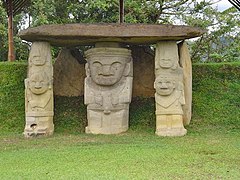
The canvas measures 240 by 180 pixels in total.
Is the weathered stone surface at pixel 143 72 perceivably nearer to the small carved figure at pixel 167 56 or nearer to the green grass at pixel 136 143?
the green grass at pixel 136 143

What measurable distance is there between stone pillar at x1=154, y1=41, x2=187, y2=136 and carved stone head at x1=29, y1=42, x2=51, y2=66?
7.96ft

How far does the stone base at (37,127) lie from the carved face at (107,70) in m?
1.40

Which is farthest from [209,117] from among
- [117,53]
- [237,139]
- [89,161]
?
[89,161]

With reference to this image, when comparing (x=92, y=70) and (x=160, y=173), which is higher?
(x=92, y=70)

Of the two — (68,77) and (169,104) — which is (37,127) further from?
(169,104)

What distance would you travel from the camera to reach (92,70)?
31.0ft

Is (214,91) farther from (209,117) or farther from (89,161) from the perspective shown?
(89,161)

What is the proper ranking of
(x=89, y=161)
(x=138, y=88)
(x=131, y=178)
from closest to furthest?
(x=131, y=178) → (x=89, y=161) → (x=138, y=88)

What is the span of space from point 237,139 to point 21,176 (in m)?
4.40

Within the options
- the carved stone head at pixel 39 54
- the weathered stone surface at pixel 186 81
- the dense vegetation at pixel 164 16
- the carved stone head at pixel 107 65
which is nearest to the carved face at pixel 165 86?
the weathered stone surface at pixel 186 81

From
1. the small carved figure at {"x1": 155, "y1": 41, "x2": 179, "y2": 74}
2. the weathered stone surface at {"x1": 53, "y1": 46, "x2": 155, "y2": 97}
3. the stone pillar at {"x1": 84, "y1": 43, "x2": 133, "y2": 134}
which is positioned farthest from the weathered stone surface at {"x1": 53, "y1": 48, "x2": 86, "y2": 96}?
the small carved figure at {"x1": 155, "y1": 41, "x2": 179, "y2": 74}

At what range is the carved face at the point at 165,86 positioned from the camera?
9023mm

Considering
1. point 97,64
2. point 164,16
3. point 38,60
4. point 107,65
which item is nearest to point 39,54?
point 38,60

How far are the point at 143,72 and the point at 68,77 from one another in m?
1.94
